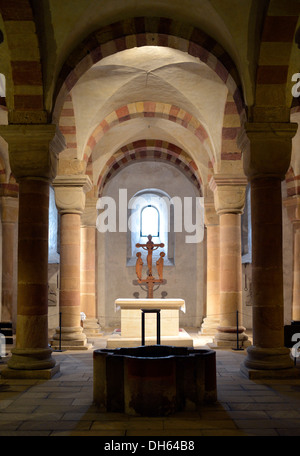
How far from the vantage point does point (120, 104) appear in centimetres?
1097

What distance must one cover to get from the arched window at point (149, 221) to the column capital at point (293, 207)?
560 cm

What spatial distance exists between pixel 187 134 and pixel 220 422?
9.79 meters

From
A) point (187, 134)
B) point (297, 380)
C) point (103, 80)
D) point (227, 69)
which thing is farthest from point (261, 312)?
point (187, 134)

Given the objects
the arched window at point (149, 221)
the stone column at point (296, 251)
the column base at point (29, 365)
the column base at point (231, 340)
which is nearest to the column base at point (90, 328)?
the column base at point (231, 340)

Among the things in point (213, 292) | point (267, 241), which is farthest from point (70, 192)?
point (267, 241)

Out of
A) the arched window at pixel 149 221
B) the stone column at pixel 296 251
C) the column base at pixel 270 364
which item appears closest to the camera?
the column base at pixel 270 364

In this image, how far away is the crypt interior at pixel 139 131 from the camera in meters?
6.36

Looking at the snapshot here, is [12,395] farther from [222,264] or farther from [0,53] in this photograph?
[222,264]

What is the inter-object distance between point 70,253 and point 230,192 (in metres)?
3.60

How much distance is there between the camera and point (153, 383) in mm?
4504

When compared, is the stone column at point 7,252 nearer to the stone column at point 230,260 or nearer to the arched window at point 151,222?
the arched window at point 151,222

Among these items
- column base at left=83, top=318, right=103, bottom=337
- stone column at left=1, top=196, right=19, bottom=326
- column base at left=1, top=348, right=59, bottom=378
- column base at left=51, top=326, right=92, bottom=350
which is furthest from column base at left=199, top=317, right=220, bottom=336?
column base at left=1, top=348, right=59, bottom=378

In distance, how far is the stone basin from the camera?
4.52 meters

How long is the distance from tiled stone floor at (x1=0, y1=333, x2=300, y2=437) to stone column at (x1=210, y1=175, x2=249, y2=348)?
3342 millimetres
